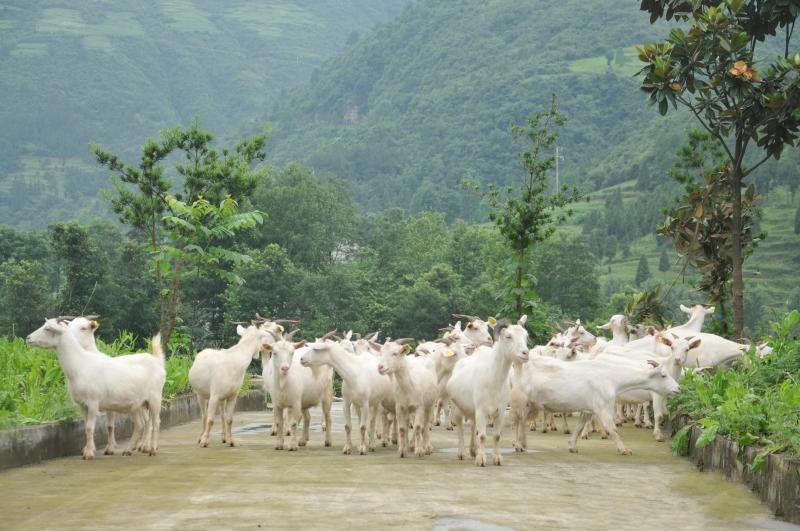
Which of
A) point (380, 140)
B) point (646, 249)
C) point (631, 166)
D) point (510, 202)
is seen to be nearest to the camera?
point (510, 202)

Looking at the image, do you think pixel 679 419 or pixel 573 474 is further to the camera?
pixel 679 419

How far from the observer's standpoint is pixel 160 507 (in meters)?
9.66

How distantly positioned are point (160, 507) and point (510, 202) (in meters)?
18.7

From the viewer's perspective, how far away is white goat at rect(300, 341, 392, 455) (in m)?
15.6

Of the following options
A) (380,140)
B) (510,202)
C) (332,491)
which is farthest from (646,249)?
(332,491)

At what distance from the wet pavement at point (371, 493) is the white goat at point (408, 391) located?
1.14ft

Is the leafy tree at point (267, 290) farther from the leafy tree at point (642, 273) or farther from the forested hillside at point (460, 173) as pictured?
the leafy tree at point (642, 273)

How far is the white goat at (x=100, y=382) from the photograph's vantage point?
1378 centimetres

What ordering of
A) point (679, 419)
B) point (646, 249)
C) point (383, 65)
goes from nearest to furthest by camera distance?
1. point (679, 419)
2. point (646, 249)
3. point (383, 65)

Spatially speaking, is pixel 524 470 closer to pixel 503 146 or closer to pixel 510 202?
pixel 510 202

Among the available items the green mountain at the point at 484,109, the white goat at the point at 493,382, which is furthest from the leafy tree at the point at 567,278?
the white goat at the point at 493,382

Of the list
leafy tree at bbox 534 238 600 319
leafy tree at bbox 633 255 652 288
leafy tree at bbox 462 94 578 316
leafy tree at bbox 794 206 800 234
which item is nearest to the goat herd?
leafy tree at bbox 462 94 578 316

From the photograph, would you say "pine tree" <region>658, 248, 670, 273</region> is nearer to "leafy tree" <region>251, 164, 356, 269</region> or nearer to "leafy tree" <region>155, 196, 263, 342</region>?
"leafy tree" <region>251, 164, 356, 269</region>

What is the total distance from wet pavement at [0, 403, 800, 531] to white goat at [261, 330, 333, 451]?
1.08m
